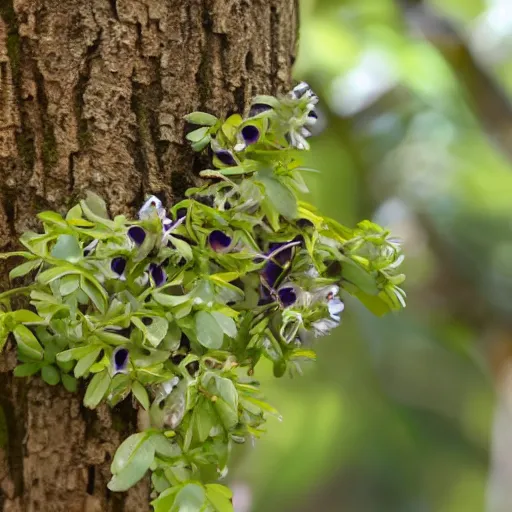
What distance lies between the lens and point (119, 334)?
518mm

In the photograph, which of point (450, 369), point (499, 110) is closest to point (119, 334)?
point (499, 110)

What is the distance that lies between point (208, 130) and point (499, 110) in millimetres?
1648

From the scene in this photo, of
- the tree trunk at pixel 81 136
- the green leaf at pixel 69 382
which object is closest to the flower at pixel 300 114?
the tree trunk at pixel 81 136

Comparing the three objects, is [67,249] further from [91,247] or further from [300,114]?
[300,114]

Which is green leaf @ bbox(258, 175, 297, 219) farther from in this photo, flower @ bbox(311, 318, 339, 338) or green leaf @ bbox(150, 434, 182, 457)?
green leaf @ bbox(150, 434, 182, 457)

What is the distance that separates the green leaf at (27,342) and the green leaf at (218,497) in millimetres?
197

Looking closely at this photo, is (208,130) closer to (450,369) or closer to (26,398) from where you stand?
(26,398)

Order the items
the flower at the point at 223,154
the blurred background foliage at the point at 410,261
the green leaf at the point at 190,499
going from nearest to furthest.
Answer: the green leaf at the point at 190,499 → the flower at the point at 223,154 → the blurred background foliage at the point at 410,261

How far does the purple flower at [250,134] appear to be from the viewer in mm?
577

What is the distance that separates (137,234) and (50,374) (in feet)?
0.54

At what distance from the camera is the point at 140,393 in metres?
0.52

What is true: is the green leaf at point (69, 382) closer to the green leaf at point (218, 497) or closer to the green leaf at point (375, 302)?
the green leaf at point (218, 497)

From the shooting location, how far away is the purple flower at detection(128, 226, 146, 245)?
53 centimetres

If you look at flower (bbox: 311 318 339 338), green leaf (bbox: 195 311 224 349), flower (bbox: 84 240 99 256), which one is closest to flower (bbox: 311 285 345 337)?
flower (bbox: 311 318 339 338)
